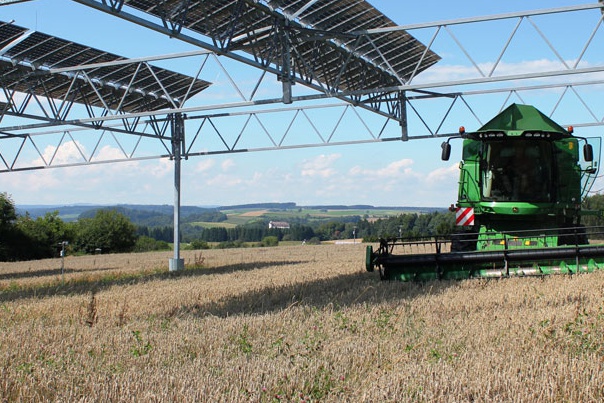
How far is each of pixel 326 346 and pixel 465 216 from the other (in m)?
7.72

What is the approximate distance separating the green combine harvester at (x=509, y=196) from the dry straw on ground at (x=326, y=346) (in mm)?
1050

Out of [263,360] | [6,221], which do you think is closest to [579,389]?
[263,360]

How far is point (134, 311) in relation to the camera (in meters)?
10.6

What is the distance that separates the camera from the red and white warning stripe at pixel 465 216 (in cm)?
1376

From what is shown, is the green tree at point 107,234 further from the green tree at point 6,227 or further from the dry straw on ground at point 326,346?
the dry straw on ground at point 326,346

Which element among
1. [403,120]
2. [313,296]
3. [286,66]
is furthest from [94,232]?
[313,296]

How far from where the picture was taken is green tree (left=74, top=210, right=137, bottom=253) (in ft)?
217

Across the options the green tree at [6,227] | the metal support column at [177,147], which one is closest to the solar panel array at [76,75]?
the metal support column at [177,147]

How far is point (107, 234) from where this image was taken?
66.7 metres

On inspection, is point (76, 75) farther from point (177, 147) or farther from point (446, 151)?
point (446, 151)

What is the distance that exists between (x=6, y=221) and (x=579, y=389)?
55.3 meters

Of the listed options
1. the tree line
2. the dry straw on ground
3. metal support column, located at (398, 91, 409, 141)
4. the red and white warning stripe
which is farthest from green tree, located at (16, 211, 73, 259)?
the dry straw on ground

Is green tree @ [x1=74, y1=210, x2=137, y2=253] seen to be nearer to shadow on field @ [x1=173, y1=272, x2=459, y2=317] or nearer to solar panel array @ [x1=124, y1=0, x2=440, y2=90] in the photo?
solar panel array @ [x1=124, y1=0, x2=440, y2=90]

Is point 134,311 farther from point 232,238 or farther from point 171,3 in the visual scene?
point 232,238
